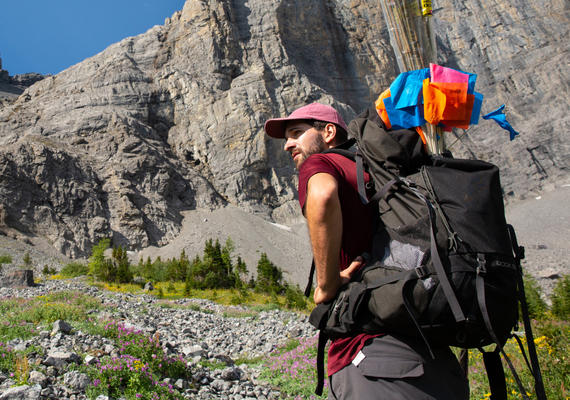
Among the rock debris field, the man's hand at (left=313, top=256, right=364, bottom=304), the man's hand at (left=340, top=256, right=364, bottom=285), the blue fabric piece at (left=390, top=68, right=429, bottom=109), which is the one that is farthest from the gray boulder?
the blue fabric piece at (left=390, top=68, right=429, bottom=109)

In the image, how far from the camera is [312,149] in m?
2.58

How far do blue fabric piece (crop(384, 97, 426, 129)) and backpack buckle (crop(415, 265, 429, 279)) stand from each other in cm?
99

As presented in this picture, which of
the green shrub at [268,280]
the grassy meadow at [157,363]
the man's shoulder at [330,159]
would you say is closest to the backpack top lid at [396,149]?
the man's shoulder at [330,159]

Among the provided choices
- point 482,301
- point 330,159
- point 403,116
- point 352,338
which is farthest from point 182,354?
point 482,301

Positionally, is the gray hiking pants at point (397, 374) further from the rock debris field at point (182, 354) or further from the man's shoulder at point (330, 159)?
the rock debris field at point (182, 354)

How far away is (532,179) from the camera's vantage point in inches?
2685

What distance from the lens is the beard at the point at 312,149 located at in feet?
8.43

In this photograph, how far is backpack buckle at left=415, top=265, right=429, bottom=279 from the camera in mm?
1867

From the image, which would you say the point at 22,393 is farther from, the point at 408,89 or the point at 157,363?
the point at 408,89

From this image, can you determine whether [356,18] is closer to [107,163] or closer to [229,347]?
[107,163]

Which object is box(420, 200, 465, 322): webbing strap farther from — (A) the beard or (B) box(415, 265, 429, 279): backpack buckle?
(A) the beard

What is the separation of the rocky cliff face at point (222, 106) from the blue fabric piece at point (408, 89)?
161ft

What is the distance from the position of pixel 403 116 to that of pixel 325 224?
992mm

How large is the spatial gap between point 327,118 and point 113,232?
5165 centimetres
